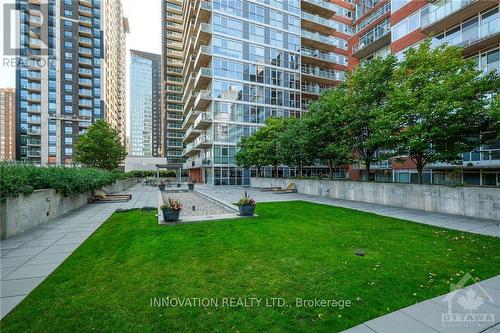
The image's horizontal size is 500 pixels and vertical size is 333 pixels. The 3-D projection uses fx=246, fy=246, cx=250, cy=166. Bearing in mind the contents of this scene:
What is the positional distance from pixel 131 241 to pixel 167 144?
83917 millimetres

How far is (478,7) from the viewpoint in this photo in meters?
18.9

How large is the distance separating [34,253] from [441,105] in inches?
679

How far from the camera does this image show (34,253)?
697 cm

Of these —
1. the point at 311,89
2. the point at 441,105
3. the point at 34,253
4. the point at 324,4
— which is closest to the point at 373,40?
the point at 311,89

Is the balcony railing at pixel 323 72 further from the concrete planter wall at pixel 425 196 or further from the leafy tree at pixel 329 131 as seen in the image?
the concrete planter wall at pixel 425 196

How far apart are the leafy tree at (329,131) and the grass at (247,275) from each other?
11.2 m

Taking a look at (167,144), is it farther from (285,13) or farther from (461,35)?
(461,35)

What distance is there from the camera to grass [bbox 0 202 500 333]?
3775mm

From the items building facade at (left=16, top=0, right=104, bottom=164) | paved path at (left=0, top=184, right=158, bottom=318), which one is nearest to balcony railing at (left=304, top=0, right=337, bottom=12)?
paved path at (left=0, top=184, right=158, bottom=318)

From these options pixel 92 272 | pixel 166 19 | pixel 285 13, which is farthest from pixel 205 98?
pixel 166 19

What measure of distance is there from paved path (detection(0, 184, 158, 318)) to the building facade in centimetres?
7780

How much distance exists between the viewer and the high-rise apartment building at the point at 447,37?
18.5 metres

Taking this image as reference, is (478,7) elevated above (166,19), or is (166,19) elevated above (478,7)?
(166,19)

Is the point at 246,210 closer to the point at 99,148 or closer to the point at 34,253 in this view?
the point at 34,253
